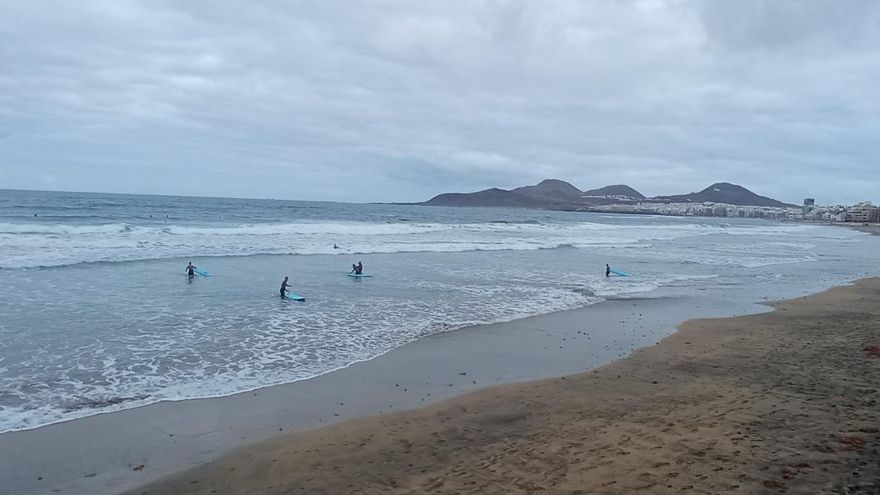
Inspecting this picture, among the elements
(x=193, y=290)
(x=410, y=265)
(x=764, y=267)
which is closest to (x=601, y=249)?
(x=764, y=267)

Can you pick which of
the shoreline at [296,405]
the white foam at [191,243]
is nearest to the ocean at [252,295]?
the white foam at [191,243]

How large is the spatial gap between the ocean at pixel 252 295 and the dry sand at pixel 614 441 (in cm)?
280

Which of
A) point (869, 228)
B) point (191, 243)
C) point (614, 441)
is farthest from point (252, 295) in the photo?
point (869, 228)

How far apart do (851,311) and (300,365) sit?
14.1 m

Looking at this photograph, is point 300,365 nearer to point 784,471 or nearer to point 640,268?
point 784,471

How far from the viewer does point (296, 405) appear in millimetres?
8047

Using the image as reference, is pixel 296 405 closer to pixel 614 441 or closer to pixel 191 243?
pixel 614 441

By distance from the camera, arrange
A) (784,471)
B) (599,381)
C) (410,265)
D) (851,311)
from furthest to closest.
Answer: (410,265) → (851,311) → (599,381) → (784,471)

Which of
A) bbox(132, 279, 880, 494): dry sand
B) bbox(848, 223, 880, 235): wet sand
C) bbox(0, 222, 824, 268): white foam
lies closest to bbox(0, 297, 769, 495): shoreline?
bbox(132, 279, 880, 494): dry sand

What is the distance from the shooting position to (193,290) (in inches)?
688

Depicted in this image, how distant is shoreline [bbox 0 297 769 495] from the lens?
6.05 m

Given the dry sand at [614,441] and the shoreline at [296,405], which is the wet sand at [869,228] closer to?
the shoreline at [296,405]

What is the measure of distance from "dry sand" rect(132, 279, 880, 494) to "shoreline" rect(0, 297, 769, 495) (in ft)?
1.40

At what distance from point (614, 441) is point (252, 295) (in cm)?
1285
